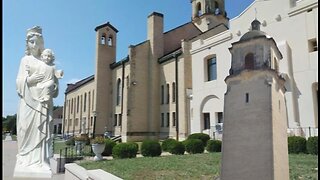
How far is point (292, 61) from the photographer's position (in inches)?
842

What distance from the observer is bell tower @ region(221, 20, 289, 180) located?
5152mm

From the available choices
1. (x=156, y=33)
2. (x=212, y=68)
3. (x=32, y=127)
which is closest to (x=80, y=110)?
(x=156, y=33)

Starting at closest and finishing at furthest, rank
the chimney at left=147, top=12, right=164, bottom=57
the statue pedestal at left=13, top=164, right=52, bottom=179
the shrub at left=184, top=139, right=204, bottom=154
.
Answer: the statue pedestal at left=13, top=164, right=52, bottom=179 < the shrub at left=184, top=139, right=204, bottom=154 < the chimney at left=147, top=12, right=164, bottom=57

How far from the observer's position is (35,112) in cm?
773

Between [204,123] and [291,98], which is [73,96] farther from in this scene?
[291,98]

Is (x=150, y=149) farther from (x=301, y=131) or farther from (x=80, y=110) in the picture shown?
(x=80, y=110)

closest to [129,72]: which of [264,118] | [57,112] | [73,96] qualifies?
[73,96]

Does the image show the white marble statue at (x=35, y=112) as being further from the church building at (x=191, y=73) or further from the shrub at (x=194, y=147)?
the church building at (x=191, y=73)

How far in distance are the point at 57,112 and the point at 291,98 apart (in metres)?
81.1

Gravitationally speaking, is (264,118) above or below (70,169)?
above

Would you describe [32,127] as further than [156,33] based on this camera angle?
No

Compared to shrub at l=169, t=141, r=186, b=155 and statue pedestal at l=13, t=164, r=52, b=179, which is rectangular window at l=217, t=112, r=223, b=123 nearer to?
shrub at l=169, t=141, r=186, b=155

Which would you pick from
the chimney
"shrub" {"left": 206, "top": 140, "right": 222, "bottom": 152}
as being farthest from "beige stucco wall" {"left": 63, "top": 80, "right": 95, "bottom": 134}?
"shrub" {"left": 206, "top": 140, "right": 222, "bottom": 152}

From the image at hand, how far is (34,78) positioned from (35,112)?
877 millimetres
